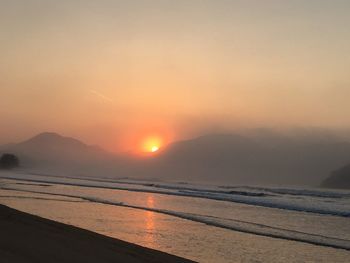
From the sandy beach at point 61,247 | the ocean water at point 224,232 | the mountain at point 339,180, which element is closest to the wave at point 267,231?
the ocean water at point 224,232

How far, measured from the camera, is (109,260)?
1067cm

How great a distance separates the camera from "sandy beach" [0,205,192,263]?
33.7 feet

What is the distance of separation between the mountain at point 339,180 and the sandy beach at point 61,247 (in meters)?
103

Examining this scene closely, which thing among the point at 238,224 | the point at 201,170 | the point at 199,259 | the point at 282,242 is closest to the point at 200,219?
the point at 238,224

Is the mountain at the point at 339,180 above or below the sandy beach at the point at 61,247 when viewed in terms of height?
above

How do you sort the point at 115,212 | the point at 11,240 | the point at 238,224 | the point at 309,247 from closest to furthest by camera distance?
the point at 11,240, the point at 309,247, the point at 238,224, the point at 115,212

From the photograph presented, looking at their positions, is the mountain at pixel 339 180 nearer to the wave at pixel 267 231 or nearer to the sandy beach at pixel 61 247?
the wave at pixel 267 231

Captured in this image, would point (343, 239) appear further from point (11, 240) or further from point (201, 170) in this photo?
point (201, 170)

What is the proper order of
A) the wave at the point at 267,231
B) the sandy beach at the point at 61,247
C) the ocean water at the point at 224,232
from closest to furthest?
the sandy beach at the point at 61,247, the ocean water at the point at 224,232, the wave at the point at 267,231

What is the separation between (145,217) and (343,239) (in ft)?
29.1

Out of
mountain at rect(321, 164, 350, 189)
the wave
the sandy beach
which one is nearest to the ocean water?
the wave

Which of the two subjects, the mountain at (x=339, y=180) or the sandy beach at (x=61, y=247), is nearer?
the sandy beach at (x=61, y=247)

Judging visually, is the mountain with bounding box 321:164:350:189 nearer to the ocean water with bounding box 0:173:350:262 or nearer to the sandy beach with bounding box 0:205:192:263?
the ocean water with bounding box 0:173:350:262

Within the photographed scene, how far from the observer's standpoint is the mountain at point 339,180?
4451 inches
